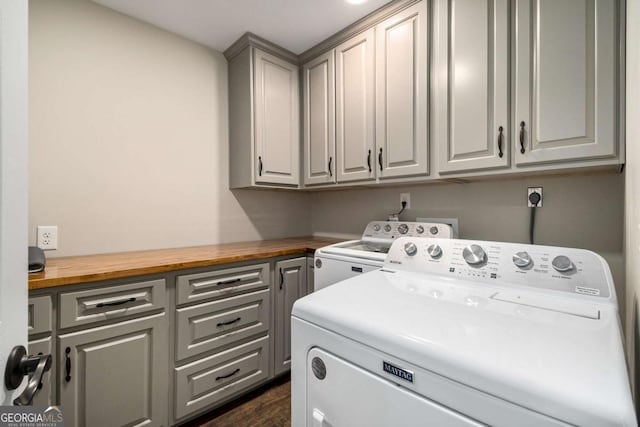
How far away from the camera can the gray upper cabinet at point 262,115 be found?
2092mm

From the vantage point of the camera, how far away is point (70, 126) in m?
1.62

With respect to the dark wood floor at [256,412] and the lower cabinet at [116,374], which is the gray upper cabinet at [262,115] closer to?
the lower cabinet at [116,374]

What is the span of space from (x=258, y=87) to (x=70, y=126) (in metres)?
1.18

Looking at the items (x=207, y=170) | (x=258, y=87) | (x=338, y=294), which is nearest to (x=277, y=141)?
(x=258, y=87)

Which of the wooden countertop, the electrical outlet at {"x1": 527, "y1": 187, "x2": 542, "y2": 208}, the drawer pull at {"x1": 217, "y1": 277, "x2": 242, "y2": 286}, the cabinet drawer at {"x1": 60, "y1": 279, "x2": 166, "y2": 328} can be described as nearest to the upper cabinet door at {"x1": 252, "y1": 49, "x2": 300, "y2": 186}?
the wooden countertop

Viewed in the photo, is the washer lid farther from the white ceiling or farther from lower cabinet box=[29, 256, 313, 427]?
the white ceiling

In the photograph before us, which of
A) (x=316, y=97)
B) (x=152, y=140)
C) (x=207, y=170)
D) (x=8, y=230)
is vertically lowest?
(x=8, y=230)

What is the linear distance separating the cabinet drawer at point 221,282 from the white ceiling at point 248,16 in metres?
1.62

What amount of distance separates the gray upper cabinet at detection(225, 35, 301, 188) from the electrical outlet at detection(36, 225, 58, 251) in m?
1.12

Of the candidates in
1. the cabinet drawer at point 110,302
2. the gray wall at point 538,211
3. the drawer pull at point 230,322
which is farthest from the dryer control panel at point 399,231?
the cabinet drawer at point 110,302

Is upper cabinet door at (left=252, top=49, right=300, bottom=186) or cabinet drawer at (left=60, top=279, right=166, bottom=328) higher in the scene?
upper cabinet door at (left=252, top=49, right=300, bottom=186)

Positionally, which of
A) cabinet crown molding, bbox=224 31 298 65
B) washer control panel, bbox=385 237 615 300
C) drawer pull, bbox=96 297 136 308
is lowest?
drawer pull, bbox=96 297 136 308

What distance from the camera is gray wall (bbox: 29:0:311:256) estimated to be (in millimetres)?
1558

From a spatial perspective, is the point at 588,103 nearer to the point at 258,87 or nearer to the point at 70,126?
the point at 258,87
